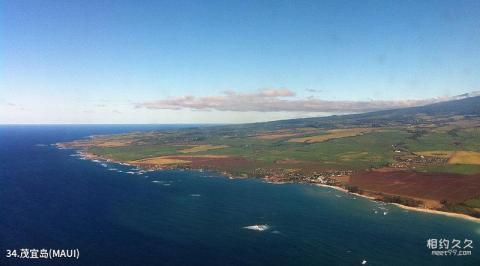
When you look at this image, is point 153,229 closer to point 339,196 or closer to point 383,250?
point 383,250

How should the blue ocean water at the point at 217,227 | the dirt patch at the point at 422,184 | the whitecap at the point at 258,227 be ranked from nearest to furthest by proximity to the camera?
the blue ocean water at the point at 217,227 → the whitecap at the point at 258,227 → the dirt patch at the point at 422,184

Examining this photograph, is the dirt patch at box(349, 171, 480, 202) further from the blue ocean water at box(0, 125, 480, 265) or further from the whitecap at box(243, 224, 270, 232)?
the whitecap at box(243, 224, 270, 232)

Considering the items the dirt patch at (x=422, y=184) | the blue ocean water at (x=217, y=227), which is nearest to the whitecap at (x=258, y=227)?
the blue ocean water at (x=217, y=227)

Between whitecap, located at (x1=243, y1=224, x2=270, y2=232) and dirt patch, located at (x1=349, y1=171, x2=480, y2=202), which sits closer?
whitecap, located at (x1=243, y1=224, x2=270, y2=232)

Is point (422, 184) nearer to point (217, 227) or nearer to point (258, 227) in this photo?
point (258, 227)

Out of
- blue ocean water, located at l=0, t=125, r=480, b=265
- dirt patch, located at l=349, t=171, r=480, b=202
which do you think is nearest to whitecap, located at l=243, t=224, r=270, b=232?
blue ocean water, located at l=0, t=125, r=480, b=265

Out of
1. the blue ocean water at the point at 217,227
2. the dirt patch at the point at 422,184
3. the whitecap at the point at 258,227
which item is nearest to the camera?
the blue ocean water at the point at 217,227

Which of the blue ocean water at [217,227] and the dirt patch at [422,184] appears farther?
the dirt patch at [422,184]

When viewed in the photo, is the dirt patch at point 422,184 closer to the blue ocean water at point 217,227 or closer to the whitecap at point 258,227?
the blue ocean water at point 217,227

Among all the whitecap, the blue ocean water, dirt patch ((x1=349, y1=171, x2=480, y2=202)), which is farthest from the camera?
dirt patch ((x1=349, y1=171, x2=480, y2=202))

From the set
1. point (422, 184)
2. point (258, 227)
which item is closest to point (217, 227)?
point (258, 227)
